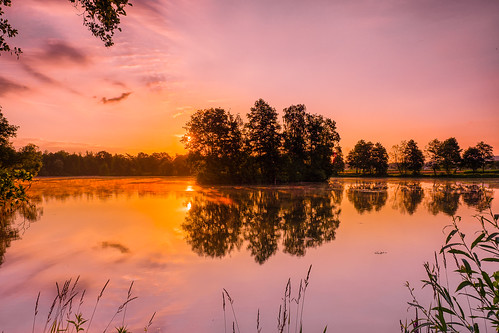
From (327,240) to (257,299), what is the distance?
6677 mm

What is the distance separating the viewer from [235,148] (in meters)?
62.9

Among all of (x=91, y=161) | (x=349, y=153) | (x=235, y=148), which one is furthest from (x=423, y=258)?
(x=91, y=161)

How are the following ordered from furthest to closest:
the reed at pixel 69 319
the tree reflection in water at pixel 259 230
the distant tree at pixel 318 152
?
the distant tree at pixel 318 152 < the tree reflection in water at pixel 259 230 < the reed at pixel 69 319

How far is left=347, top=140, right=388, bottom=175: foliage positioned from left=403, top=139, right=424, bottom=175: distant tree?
7.23 meters

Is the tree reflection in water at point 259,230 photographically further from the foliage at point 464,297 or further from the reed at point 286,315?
the foliage at point 464,297

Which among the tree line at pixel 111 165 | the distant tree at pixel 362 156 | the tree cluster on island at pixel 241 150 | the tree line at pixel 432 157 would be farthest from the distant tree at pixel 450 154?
the tree line at pixel 111 165

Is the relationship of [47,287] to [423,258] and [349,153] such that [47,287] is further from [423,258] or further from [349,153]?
[349,153]

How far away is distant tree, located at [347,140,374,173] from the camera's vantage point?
4645 inches

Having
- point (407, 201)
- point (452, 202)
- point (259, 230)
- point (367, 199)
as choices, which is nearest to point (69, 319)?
point (259, 230)

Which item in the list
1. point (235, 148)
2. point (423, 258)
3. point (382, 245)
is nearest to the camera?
point (423, 258)

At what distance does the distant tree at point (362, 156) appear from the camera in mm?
117994

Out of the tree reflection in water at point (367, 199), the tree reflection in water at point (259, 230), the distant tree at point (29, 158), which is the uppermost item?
the distant tree at point (29, 158)

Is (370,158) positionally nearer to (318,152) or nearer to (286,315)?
(318,152)

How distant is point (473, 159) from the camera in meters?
111
